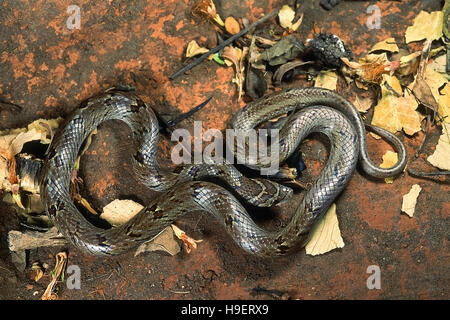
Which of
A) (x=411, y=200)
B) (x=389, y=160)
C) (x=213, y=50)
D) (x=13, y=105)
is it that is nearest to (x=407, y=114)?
(x=389, y=160)

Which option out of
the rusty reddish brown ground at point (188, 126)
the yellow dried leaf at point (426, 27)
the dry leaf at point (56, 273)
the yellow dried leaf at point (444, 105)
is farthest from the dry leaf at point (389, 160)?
the dry leaf at point (56, 273)

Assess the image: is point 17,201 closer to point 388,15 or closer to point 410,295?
point 410,295

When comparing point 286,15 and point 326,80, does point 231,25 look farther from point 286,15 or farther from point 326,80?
point 326,80

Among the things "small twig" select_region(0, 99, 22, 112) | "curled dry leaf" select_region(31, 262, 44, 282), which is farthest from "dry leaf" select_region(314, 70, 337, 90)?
"curled dry leaf" select_region(31, 262, 44, 282)

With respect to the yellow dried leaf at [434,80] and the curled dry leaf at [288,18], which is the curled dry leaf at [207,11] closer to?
the curled dry leaf at [288,18]

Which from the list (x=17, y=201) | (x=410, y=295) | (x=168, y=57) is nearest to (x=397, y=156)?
(x=410, y=295)
